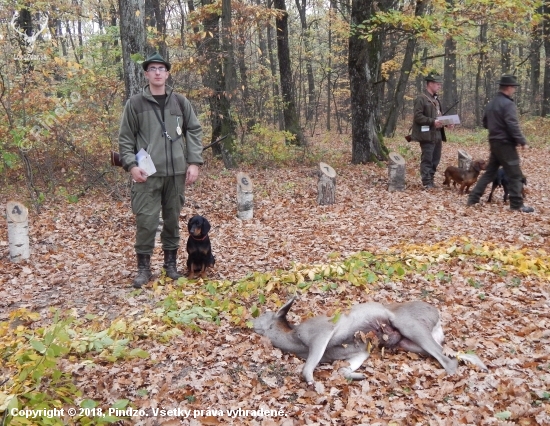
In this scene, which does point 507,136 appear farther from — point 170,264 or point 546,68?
point 546,68

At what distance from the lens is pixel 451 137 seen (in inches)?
893

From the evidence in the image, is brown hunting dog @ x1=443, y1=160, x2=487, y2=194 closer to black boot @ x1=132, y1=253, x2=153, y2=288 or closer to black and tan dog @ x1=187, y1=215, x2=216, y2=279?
black and tan dog @ x1=187, y1=215, x2=216, y2=279

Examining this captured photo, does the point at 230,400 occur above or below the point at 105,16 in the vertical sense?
below

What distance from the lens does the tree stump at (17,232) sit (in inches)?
280

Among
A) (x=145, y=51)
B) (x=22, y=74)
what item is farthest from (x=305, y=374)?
(x=22, y=74)

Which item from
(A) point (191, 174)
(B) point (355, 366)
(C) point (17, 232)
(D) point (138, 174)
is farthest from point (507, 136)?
(C) point (17, 232)

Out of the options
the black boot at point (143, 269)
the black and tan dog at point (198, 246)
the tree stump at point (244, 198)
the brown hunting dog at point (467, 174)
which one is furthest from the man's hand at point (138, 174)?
the brown hunting dog at point (467, 174)

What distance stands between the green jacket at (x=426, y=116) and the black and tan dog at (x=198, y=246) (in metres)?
7.17

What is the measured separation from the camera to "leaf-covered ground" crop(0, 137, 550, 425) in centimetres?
343

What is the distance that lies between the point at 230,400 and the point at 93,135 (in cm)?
946

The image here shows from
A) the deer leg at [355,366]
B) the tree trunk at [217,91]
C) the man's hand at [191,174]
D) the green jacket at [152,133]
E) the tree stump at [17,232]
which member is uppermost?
the tree trunk at [217,91]

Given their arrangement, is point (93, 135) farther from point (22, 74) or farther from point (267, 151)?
point (267, 151)

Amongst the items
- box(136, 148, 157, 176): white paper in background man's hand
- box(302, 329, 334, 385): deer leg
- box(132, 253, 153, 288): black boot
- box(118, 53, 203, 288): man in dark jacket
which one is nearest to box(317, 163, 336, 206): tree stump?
box(118, 53, 203, 288): man in dark jacket

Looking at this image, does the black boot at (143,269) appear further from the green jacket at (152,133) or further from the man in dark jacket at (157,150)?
the green jacket at (152,133)
